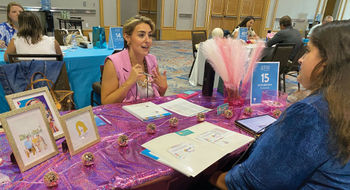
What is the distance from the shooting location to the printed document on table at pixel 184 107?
1394 mm

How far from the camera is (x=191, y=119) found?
1.31 metres

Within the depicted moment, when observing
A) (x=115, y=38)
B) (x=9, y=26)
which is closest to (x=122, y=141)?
(x=115, y=38)

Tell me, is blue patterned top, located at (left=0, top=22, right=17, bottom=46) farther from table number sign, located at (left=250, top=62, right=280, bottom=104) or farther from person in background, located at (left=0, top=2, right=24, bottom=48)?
table number sign, located at (left=250, top=62, right=280, bottom=104)

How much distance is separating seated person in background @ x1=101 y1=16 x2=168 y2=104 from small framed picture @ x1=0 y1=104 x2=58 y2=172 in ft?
2.39

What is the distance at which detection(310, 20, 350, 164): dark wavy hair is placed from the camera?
25.7 inches

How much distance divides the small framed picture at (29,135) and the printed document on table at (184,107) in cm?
74

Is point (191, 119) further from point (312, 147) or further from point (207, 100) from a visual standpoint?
point (312, 147)

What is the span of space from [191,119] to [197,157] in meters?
0.42

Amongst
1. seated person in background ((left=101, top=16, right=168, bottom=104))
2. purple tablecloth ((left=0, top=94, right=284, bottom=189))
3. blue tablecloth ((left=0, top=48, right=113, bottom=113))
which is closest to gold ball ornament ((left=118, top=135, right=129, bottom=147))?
purple tablecloth ((left=0, top=94, right=284, bottom=189))

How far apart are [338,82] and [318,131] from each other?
16 centimetres

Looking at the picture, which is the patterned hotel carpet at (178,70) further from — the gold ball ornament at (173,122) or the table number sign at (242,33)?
the gold ball ornament at (173,122)

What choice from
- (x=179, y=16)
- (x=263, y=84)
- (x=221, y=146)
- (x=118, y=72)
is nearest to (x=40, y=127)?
(x=221, y=146)

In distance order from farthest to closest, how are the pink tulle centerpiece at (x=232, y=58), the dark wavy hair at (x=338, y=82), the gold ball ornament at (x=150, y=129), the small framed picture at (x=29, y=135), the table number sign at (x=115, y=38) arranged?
1. the table number sign at (x=115, y=38)
2. the pink tulle centerpiece at (x=232, y=58)
3. the gold ball ornament at (x=150, y=129)
4. the small framed picture at (x=29, y=135)
5. the dark wavy hair at (x=338, y=82)

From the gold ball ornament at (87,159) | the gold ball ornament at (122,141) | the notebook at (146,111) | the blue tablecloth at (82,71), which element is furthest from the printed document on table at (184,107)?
the blue tablecloth at (82,71)
